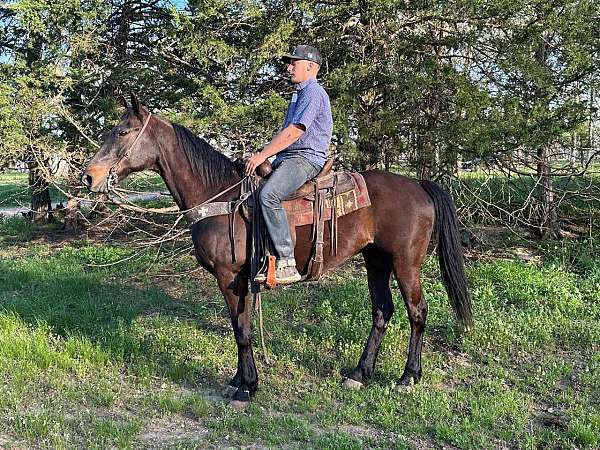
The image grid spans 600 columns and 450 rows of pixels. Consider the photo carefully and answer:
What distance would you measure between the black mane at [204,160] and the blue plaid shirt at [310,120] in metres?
0.46

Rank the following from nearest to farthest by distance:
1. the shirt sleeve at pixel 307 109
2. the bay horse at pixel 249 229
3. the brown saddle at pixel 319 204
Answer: the shirt sleeve at pixel 307 109, the bay horse at pixel 249 229, the brown saddle at pixel 319 204

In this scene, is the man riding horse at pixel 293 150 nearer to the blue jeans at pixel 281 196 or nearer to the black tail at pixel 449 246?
the blue jeans at pixel 281 196

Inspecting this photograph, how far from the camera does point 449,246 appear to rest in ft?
15.5

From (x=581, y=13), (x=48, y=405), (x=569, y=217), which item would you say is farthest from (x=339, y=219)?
(x=569, y=217)

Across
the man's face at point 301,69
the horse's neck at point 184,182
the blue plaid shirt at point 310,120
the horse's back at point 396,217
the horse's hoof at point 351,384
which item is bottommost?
the horse's hoof at point 351,384

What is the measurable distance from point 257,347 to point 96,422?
6.08ft

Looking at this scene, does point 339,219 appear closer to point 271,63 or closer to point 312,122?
point 312,122

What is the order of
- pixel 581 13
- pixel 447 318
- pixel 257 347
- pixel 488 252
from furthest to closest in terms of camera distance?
1. pixel 488 252
2. pixel 581 13
3. pixel 447 318
4. pixel 257 347

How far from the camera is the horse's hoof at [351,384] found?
429 cm

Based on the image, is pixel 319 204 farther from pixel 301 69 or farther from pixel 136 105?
pixel 136 105

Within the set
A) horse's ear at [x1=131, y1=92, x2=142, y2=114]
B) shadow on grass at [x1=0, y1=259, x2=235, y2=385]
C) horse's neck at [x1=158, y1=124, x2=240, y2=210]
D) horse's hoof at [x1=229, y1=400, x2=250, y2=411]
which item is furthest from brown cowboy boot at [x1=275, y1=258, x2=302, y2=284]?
horse's ear at [x1=131, y1=92, x2=142, y2=114]

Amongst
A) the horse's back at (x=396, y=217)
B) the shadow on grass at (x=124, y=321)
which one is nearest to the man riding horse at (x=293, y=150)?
the horse's back at (x=396, y=217)

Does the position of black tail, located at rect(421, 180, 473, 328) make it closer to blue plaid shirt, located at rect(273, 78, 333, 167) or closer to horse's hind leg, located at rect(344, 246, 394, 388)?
horse's hind leg, located at rect(344, 246, 394, 388)

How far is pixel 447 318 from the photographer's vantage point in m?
5.73
